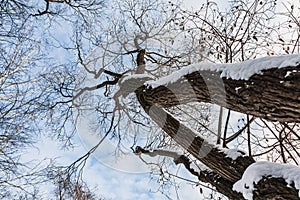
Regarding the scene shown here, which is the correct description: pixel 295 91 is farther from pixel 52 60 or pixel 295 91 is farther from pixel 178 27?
pixel 52 60

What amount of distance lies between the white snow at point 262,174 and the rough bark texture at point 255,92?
348 mm

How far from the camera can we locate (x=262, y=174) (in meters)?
1.78

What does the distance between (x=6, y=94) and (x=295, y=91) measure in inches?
165

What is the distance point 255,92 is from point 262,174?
58 centimetres

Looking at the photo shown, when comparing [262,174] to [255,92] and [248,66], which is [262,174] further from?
[248,66]

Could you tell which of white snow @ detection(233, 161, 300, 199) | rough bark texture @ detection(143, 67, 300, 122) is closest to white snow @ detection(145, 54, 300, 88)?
rough bark texture @ detection(143, 67, 300, 122)

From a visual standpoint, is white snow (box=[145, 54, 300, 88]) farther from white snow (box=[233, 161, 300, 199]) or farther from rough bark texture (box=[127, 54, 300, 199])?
white snow (box=[233, 161, 300, 199])

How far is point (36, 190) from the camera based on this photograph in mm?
4355

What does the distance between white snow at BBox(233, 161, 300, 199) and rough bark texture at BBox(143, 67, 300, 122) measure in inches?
13.7

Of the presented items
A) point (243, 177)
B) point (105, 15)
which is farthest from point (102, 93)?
point (243, 177)

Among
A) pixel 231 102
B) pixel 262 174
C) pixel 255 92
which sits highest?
pixel 231 102

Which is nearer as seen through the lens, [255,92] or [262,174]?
[255,92]

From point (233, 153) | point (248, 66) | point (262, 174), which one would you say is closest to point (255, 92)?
point (248, 66)

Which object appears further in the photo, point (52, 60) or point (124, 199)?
point (124, 199)
